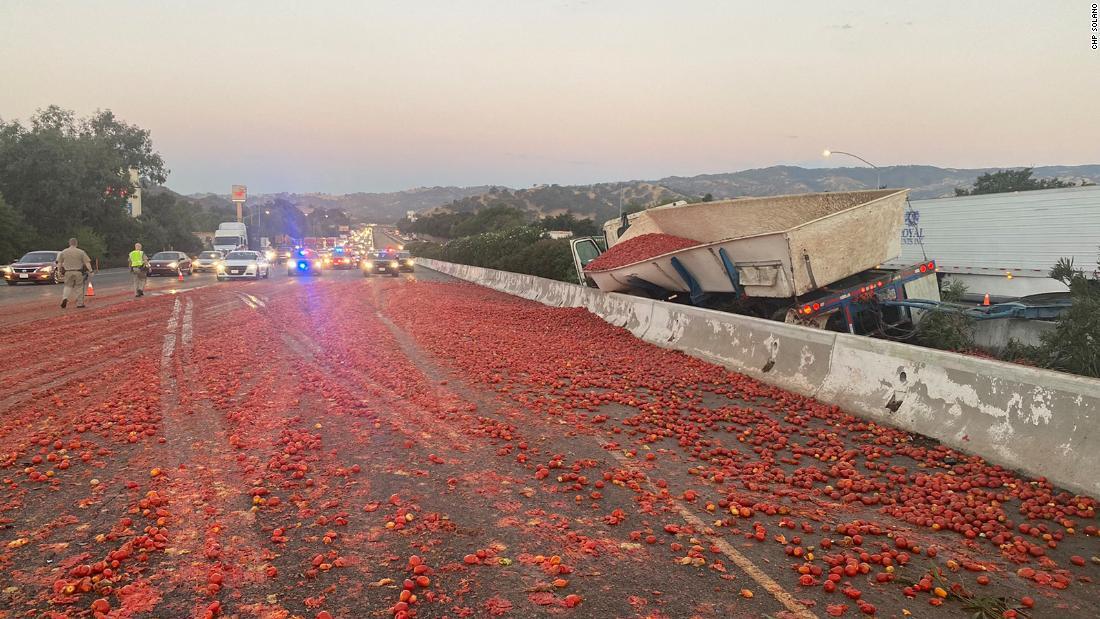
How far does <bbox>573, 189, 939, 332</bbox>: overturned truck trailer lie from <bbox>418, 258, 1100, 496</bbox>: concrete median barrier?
1510 millimetres

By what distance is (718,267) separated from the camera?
12.3 metres

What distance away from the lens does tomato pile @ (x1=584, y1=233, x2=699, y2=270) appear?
541 inches

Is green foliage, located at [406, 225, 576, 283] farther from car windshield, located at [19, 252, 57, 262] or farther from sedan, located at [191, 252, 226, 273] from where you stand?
car windshield, located at [19, 252, 57, 262]

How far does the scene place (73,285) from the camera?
1730 centimetres

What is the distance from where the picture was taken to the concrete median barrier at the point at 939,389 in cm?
507

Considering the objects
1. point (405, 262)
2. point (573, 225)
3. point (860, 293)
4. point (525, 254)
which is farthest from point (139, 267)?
point (573, 225)

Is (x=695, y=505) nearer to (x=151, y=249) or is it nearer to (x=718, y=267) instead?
(x=718, y=267)

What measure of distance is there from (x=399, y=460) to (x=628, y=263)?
9142 mm

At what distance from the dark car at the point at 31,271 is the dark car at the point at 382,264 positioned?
1817 centimetres

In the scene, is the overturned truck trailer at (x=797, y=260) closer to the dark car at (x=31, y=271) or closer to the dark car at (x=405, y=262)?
the dark car at (x=31, y=271)

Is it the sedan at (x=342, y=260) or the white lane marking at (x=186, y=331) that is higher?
the sedan at (x=342, y=260)

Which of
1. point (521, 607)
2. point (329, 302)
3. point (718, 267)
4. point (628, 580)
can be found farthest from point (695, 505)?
point (329, 302)

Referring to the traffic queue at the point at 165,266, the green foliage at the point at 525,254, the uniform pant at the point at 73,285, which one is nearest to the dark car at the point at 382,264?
the traffic queue at the point at 165,266

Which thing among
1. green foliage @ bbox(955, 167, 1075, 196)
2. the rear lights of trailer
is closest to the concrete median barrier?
the rear lights of trailer
